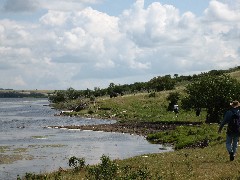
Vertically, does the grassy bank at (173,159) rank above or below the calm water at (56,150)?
above

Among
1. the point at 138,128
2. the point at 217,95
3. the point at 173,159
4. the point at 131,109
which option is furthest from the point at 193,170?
the point at 131,109

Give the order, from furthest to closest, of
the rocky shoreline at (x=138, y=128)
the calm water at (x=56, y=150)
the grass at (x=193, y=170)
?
the rocky shoreline at (x=138, y=128), the calm water at (x=56, y=150), the grass at (x=193, y=170)

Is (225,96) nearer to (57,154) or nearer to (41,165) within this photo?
(57,154)

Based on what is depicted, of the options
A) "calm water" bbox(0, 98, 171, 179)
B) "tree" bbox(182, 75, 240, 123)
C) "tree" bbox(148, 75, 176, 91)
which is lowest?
"calm water" bbox(0, 98, 171, 179)

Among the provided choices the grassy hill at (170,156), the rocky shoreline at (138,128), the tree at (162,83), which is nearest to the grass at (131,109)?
the grassy hill at (170,156)

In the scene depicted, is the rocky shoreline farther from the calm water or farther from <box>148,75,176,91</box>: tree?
<box>148,75,176,91</box>: tree

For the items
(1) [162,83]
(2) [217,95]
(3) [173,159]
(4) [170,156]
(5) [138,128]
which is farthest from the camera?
(1) [162,83]

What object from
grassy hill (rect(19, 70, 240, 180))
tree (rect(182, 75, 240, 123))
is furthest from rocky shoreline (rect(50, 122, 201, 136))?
grassy hill (rect(19, 70, 240, 180))

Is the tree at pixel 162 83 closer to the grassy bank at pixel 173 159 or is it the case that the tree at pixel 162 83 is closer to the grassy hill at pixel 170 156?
the grassy hill at pixel 170 156

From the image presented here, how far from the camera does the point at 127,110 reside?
116 m

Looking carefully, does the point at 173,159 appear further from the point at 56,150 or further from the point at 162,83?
the point at 162,83

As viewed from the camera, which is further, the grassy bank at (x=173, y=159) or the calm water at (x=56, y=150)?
the calm water at (x=56, y=150)

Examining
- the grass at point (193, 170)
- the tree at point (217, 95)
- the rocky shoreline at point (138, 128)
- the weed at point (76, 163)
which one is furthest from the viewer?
the tree at point (217, 95)

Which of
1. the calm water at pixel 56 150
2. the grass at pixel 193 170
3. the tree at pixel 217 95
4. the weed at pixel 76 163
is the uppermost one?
the tree at pixel 217 95
